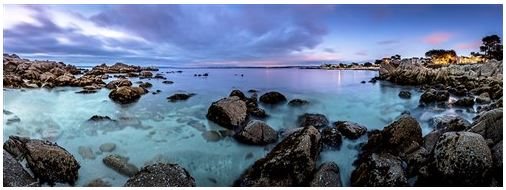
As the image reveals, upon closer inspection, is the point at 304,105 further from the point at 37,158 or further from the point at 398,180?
the point at 37,158

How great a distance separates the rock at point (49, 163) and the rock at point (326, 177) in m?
3.81

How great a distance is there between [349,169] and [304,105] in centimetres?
751

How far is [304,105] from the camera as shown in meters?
13.7

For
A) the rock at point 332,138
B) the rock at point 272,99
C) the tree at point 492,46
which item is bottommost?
the rock at point 332,138

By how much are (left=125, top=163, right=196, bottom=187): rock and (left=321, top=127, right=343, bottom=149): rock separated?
3.43 meters

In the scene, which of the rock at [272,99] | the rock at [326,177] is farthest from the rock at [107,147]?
the rock at [272,99]

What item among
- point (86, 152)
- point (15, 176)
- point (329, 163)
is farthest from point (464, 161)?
point (86, 152)

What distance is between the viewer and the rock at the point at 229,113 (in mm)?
8898

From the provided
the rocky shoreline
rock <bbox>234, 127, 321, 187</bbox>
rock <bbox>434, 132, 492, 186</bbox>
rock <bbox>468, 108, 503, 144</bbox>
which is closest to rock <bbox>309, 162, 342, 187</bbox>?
the rocky shoreline

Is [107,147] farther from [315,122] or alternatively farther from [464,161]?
[464,161]

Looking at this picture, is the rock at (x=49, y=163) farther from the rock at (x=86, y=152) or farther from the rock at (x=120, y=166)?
the rock at (x=86, y=152)

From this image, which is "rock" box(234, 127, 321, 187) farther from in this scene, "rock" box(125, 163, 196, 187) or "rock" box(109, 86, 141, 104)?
"rock" box(109, 86, 141, 104)

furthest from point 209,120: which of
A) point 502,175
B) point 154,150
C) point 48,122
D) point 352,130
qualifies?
point 502,175

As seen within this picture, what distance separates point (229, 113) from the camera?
8.98 m
